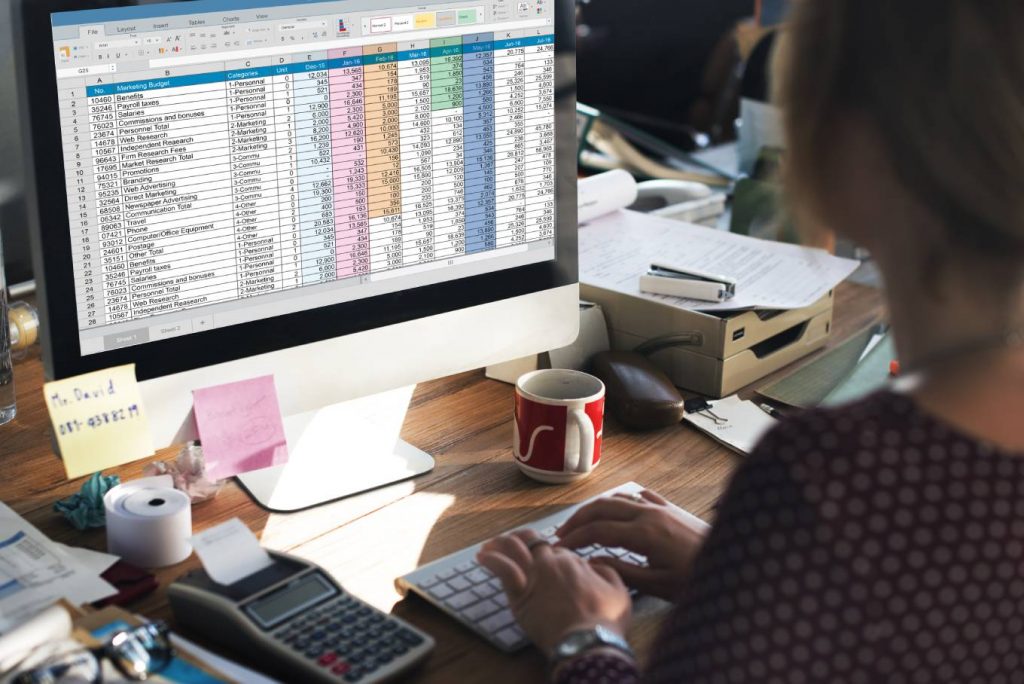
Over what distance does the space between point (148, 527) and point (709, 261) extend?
32.9 inches

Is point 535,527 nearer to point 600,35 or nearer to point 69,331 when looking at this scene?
point 69,331

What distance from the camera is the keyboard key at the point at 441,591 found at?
0.99 m

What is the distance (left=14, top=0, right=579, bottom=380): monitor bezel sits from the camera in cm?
92

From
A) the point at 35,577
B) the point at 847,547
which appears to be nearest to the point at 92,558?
the point at 35,577

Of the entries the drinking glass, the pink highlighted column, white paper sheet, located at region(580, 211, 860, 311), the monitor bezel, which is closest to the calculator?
the monitor bezel

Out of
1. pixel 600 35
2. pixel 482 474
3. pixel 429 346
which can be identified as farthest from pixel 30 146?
pixel 600 35

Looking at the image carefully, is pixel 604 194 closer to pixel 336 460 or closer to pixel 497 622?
pixel 336 460

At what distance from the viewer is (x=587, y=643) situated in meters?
0.87

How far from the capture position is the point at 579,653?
0.87 metres

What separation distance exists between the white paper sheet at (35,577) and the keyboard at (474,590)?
0.85 feet

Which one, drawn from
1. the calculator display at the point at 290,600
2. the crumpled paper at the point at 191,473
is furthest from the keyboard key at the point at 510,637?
the crumpled paper at the point at 191,473

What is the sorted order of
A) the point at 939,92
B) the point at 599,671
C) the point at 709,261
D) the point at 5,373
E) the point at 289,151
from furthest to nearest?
the point at 709,261
the point at 5,373
the point at 289,151
the point at 599,671
the point at 939,92

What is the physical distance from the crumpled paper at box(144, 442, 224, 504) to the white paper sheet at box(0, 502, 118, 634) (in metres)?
0.13

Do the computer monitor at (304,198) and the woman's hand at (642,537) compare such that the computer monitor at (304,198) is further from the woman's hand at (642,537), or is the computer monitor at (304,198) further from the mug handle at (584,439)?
the woman's hand at (642,537)
